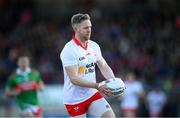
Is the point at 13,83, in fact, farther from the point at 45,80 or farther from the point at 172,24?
the point at 172,24

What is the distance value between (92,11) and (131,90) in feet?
23.7

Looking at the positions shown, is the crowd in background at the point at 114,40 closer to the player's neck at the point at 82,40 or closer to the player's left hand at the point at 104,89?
the player's neck at the point at 82,40

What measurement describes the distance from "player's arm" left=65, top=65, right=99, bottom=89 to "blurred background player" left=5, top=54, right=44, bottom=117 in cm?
498

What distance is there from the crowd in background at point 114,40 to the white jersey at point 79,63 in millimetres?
11997

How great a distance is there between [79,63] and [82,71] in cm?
13

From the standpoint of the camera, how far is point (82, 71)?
10602 millimetres

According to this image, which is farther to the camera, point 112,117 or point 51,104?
point 51,104

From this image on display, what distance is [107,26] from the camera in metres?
25.9

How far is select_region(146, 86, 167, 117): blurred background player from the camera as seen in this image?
884 inches

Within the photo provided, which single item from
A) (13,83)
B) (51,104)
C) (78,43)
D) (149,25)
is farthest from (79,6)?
(78,43)

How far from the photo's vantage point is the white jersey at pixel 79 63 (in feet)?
34.6

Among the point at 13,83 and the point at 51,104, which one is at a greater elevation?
the point at 13,83

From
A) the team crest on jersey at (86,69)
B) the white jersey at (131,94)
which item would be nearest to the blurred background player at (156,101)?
the white jersey at (131,94)

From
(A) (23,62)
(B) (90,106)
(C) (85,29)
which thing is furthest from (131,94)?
(C) (85,29)
